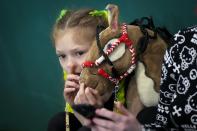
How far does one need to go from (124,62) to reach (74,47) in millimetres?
226

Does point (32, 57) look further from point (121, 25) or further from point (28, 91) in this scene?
point (121, 25)

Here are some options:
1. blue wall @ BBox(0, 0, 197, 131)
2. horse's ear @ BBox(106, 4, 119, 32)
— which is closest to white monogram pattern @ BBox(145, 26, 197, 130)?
horse's ear @ BBox(106, 4, 119, 32)

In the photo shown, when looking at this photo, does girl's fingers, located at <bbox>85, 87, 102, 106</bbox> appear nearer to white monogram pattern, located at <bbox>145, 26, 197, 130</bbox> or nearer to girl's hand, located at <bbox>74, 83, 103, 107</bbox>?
girl's hand, located at <bbox>74, 83, 103, 107</bbox>

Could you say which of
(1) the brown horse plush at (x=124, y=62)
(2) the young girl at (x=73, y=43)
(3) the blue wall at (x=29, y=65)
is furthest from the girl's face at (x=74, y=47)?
(3) the blue wall at (x=29, y=65)

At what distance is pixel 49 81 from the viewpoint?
1.62m

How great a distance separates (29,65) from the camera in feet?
5.41

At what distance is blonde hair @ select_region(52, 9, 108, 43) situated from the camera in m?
1.17

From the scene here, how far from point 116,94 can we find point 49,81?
0.66m

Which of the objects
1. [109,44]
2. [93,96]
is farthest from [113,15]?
[93,96]

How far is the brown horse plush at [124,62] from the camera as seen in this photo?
95 centimetres

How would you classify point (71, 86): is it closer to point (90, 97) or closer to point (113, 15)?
point (90, 97)

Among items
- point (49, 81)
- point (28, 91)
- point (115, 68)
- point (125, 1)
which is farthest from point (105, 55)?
point (28, 91)

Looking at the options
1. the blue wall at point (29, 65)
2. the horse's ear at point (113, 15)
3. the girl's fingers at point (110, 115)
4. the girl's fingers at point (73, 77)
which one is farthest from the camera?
the blue wall at point (29, 65)

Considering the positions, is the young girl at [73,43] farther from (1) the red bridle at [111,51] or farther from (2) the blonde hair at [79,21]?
(1) the red bridle at [111,51]
